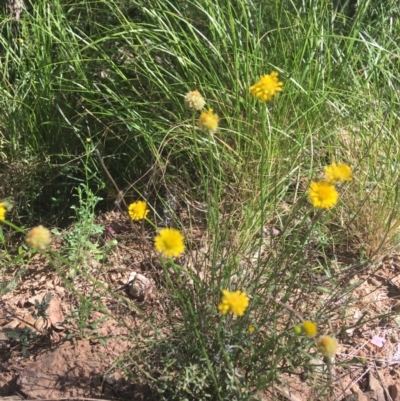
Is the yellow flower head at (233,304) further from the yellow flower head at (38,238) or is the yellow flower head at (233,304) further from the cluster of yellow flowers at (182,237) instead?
the yellow flower head at (38,238)

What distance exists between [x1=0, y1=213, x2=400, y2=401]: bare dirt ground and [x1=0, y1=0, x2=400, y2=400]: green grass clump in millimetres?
66

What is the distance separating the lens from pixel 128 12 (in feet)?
8.41

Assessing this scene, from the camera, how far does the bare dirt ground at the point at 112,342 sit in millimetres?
1635

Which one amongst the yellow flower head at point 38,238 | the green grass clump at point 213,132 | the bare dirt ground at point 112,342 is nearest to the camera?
the yellow flower head at point 38,238

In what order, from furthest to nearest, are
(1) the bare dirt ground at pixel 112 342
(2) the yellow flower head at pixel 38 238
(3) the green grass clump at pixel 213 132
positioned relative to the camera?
1. (3) the green grass clump at pixel 213 132
2. (1) the bare dirt ground at pixel 112 342
3. (2) the yellow flower head at pixel 38 238

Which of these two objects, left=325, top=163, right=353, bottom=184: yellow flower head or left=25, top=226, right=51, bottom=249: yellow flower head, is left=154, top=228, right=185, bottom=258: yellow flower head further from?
left=325, top=163, right=353, bottom=184: yellow flower head

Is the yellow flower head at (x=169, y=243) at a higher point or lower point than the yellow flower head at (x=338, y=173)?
lower

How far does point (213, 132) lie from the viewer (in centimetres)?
175

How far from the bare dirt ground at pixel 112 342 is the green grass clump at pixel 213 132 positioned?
0.07 meters

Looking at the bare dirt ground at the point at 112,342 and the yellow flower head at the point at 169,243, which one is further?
the bare dirt ground at the point at 112,342

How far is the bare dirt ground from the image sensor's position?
1.63m

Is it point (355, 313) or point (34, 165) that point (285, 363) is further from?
point (34, 165)

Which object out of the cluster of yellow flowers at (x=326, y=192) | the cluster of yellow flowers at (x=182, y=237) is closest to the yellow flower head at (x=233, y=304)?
the cluster of yellow flowers at (x=182, y=237)

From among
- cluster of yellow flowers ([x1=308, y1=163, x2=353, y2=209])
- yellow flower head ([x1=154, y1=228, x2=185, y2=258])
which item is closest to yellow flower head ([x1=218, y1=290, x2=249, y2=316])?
yellow flower head ([x1=154, y1=228, x2=185, y2=258])
